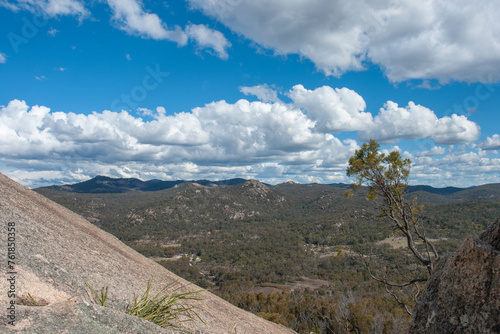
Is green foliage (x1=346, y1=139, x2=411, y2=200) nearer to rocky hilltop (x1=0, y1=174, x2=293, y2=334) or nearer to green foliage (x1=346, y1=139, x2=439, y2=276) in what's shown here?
green foliage (x1=346, y1=139, x2=439, y2=276)

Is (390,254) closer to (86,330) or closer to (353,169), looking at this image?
(353,169)

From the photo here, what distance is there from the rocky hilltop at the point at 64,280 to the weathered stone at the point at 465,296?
3553 millimetres

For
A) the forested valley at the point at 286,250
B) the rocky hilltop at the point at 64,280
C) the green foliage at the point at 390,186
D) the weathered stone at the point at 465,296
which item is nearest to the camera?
the rocky hilltop at the point at 64,280

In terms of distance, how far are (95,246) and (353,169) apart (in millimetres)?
9128

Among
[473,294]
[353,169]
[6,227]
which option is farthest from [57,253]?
[353,169]

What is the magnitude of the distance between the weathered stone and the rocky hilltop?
3.55 meters

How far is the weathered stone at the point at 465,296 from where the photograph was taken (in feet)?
10.7

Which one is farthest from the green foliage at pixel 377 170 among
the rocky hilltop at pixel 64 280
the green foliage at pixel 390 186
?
the rocky hilltop at pixel 64 280

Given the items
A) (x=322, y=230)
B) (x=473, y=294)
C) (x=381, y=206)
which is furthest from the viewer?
(x=322, y=230)

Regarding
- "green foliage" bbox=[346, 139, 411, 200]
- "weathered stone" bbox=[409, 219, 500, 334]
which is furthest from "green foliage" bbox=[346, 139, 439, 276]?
"weathered stone" bbox=[409, 219, 500, 334]

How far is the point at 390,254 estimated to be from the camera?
235 ft

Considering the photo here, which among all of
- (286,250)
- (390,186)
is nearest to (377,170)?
(390,186)

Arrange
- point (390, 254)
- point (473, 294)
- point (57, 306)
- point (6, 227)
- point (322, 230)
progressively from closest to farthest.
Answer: point (57, 306) < point (473, 294) < point (6, 227) < point (390, 254) < point (322, 230)

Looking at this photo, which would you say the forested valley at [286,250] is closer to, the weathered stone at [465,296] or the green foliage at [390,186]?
the green foliage at [390,186]
